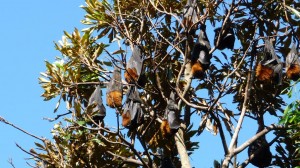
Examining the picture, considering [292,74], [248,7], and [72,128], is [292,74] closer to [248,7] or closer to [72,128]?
[248,7]

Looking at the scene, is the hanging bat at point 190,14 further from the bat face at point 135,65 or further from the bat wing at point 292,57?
the bat wing at point 292,57

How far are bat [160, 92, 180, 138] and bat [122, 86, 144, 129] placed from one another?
35 centimetres

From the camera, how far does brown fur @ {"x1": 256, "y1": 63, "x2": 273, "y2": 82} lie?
32.5ft

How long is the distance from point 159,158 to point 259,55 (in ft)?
7.33

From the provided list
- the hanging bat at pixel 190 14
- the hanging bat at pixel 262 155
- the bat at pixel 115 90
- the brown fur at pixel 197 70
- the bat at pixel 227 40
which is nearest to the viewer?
the hanging bat at pixel 190 14

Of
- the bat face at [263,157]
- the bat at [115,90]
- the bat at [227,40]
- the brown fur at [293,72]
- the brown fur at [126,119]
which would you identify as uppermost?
the bat at [227,40]

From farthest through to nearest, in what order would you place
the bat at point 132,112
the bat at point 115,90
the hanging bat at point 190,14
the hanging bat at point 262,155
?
the hanging bat at point 262,155 → the bat at point 115,90 → the bat at point 132,112 → the hanging bat at point 190,14

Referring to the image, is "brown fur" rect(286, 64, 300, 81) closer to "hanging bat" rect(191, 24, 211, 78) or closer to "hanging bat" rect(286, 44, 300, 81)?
"hanging bat" rect(286, 44, 300, 81)

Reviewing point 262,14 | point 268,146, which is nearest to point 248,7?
point 262,14

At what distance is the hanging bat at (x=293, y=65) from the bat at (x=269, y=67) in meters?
0.13

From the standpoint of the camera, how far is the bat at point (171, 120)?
959cm

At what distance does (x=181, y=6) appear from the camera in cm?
1152

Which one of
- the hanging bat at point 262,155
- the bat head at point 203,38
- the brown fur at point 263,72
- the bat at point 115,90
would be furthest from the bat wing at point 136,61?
the hanging bat at point 262,155

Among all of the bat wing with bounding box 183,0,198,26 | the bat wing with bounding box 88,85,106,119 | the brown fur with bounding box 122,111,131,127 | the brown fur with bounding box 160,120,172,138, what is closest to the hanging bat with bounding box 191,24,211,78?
the bat wing with bounding box 183,0,198,26
